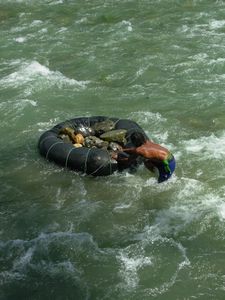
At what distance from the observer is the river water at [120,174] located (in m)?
9.49

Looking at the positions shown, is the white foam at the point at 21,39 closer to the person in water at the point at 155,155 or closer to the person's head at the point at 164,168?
the person in water at the point at 155,155

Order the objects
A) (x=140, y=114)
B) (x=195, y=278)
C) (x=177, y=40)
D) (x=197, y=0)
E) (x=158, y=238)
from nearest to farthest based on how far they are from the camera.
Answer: (x=195, y=278) → (x=158, y=238) → (x=140, y=114) → (x=177, y=40) → (x=197, y=0)

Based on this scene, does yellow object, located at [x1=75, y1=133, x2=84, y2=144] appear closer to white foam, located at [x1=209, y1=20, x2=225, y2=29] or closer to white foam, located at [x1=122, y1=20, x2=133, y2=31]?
white foam, located at [x1=122, y1=20, x2=133, y2=31]

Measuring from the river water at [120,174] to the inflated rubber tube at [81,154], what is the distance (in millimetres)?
270

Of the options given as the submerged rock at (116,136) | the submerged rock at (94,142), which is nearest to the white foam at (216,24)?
the submerged rock at (116,136)

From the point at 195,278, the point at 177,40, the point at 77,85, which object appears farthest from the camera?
the point at 177,40

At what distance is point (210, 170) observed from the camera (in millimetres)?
12141

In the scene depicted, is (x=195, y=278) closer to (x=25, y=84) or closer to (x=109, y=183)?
(x=109, y=183)

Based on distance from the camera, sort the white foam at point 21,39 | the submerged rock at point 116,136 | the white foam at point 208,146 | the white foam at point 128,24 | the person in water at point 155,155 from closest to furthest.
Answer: the person in water at point 155,155
the white foam at point 208,146
the submerged rock at point 116,136
the white foam at point 21,39
the white foam at point 128,24

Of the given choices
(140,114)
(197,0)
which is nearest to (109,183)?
(140,114)

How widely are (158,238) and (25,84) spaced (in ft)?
30.1

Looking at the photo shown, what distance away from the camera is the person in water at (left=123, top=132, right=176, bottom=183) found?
11.5m

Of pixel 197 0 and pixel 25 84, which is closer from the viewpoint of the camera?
pixel 25 84

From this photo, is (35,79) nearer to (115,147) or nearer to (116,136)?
(116,136)
